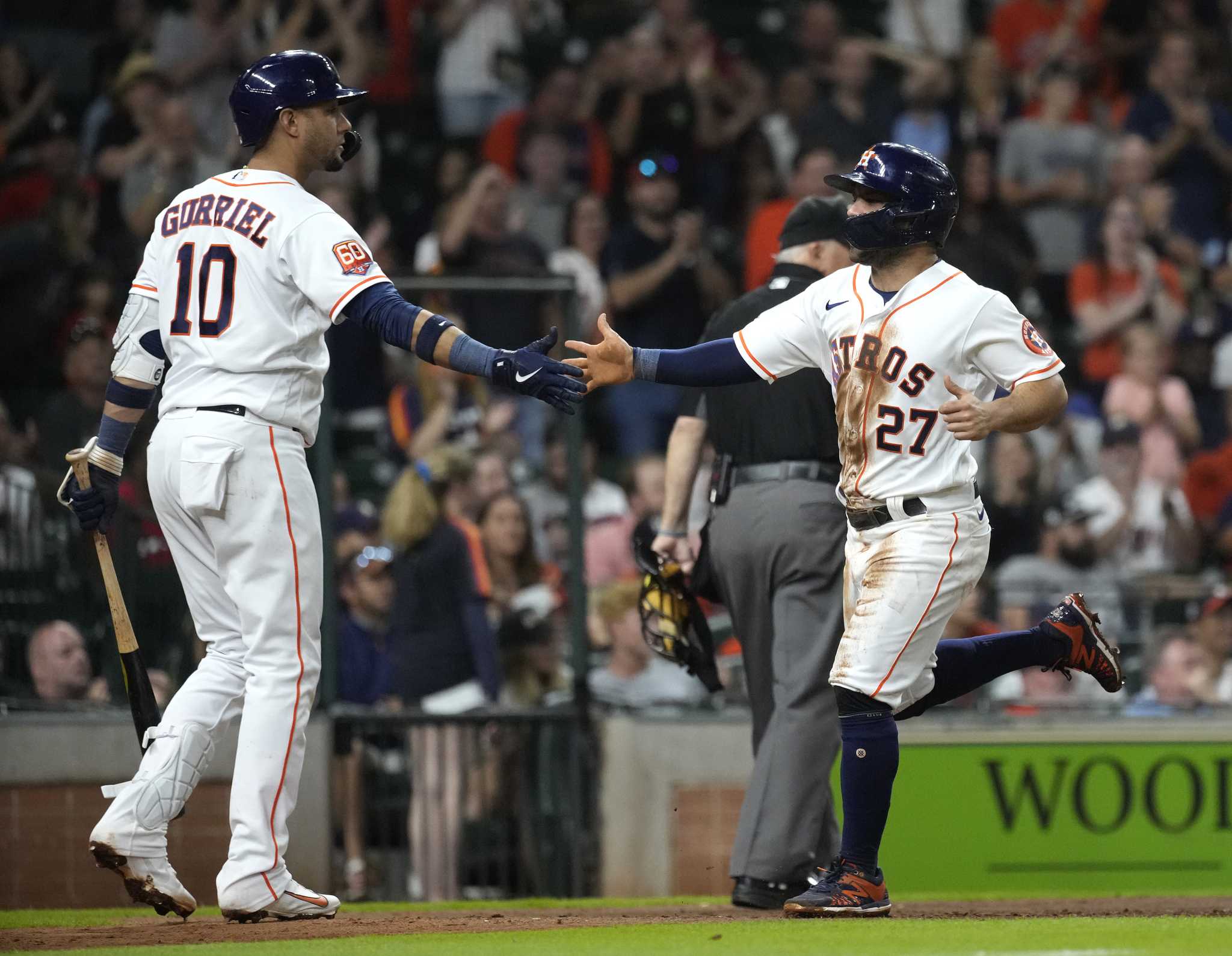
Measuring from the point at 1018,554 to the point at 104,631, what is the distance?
14.7ft

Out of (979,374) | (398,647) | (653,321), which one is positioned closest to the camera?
(979,374)

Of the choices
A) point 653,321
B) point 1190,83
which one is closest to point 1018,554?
point 653,321

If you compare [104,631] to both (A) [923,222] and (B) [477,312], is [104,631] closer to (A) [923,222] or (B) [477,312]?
(B) [477,312]

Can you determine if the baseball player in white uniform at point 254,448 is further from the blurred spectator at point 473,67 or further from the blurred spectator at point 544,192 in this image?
the blurred spectator at point 473,67

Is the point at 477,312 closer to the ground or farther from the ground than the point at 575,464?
farther from the ground

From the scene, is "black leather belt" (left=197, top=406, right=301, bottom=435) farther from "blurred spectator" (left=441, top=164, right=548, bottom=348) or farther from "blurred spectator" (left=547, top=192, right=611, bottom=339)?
"blurred spectator" (left=547, top=192, right=611, bottom=339)

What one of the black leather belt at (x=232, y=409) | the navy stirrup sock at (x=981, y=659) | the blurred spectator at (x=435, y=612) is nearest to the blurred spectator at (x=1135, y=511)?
the blurred spectator at (x=435, y=612)

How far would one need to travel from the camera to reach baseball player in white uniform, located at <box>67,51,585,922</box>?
467 centimetres

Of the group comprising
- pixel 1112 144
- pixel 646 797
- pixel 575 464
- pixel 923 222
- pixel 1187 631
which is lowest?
pixel 646 797

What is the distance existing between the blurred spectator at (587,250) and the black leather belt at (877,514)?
17.1 ft

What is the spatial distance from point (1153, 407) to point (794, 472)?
5233 mm

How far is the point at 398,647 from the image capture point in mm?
7859

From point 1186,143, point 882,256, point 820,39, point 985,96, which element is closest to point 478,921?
point 882,256

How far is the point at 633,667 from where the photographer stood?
8070 millimetres
